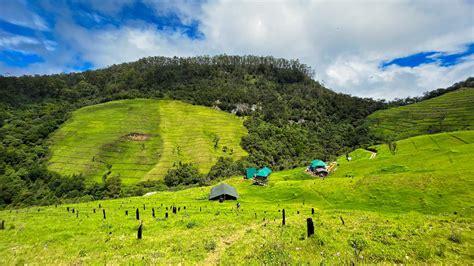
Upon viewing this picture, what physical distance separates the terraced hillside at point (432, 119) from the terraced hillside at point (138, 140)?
348ft

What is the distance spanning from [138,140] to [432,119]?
19089 centimetres

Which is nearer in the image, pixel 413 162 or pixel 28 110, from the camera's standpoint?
pixel 413 162

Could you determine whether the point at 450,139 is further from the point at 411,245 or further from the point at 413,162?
the point at 411,245

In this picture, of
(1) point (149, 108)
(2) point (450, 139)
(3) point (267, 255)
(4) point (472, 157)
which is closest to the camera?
(3) point (267, 255)

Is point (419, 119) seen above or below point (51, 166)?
above

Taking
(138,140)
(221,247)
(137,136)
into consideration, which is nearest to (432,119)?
(138,140)

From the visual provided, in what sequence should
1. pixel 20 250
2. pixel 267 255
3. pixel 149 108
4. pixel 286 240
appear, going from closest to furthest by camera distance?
pixel 267 255, pixel 286 240, pixel 20 250, pixel 149 108

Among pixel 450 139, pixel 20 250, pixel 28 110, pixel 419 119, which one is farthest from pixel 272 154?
pixel 28 110

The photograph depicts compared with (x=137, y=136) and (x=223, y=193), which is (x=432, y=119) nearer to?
(x=223, y=193)

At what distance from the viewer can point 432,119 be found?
164875 mm

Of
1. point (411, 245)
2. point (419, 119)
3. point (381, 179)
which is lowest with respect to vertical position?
point (381, 179)

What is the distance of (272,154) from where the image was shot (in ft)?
537

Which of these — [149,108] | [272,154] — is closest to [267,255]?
[272,154]

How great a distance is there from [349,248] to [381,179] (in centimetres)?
4656
